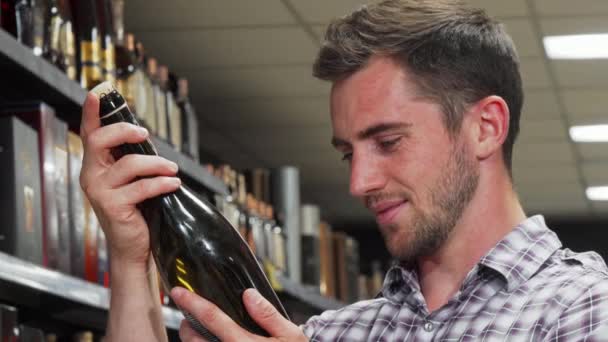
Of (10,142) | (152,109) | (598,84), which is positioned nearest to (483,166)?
(10,142)

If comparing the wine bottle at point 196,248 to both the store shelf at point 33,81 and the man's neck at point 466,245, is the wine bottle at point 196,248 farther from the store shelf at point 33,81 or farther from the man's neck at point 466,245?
the store shelf at point 33,81

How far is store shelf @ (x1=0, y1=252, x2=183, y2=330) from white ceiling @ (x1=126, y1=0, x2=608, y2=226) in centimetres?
181

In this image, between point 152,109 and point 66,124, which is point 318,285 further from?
point 66,124

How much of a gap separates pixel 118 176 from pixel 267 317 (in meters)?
0.25

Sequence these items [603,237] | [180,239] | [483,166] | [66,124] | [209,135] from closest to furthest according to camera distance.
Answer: [180,239], [483,166], [66,124], [209,135], [603,237]

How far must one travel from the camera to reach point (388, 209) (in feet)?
5.48

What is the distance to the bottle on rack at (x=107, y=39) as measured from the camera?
2.88 metres

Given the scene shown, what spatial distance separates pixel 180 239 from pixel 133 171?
159 mm

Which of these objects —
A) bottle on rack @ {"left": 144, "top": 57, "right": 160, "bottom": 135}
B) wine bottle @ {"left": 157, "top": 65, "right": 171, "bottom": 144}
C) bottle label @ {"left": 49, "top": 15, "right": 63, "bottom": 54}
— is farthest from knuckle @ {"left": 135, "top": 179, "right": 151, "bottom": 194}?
wine bottle @ {"left": 157, "top": 65, "right": 171, "bottom": 144}

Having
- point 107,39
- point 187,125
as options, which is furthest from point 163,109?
point 107,39

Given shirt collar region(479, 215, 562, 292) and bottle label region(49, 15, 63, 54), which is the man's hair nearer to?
shirt collar region(479, 215, 562, 292)

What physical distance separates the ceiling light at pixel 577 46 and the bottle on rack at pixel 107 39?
225 cm

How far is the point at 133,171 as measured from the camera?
58.6 inches

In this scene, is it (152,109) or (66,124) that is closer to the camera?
(66,124)
